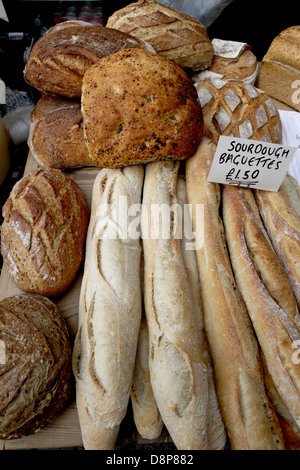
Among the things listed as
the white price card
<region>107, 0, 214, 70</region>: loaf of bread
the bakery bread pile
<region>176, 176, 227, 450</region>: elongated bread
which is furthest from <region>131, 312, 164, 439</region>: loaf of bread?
<region>107, 0, 214, 70</region>: loaf of bread

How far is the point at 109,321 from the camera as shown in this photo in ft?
3.81

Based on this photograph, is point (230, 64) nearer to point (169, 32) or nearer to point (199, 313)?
point (169, 32)

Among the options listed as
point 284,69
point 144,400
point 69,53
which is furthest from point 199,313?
point 284,69

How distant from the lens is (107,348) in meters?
1.13

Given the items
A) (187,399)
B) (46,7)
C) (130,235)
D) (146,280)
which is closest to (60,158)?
(130,235)

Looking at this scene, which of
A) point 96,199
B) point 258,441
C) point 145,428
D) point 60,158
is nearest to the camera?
point 258,441

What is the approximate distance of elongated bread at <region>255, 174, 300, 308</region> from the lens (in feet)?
4.39

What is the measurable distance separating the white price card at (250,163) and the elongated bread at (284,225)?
0.07 meters

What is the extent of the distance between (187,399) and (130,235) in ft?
2.07

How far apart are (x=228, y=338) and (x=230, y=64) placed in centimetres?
162

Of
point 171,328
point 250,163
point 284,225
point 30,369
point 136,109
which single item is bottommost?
point 30,369

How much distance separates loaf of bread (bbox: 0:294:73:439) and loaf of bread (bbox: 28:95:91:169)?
32.6 inches

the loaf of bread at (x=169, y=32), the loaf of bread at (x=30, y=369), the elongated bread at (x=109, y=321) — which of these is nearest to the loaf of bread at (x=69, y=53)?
→ the loaf of bread at (x=169, y=32)

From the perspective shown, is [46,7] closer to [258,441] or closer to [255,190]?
[255,190]
